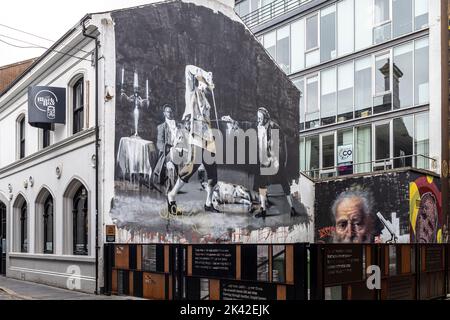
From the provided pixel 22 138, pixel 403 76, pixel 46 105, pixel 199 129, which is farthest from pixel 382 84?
pixel 22 138

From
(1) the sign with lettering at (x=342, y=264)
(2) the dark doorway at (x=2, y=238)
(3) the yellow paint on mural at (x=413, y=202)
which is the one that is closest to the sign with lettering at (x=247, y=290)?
(1) the sign with lettering at (x=342, y=264)

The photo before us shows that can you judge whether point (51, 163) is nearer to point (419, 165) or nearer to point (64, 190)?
point (64, 190)

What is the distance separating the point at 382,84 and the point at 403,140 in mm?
2809

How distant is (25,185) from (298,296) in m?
14.2

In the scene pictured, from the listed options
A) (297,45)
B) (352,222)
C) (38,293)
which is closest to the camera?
(38,293)

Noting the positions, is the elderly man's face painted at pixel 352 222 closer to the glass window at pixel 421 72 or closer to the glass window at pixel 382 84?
the glass window at pixel 382 84

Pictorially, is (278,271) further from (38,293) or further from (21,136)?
(21,136)

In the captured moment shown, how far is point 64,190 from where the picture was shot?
17.4 m

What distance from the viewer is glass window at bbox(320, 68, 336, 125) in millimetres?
27672

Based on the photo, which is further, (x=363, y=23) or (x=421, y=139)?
(x=363, y=23)

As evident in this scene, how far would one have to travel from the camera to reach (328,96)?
2798cm

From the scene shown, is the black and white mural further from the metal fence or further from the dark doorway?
the dark doorway

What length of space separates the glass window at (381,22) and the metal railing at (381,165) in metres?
5.58

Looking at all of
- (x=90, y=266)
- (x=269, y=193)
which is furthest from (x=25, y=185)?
(x=269, y=193)
